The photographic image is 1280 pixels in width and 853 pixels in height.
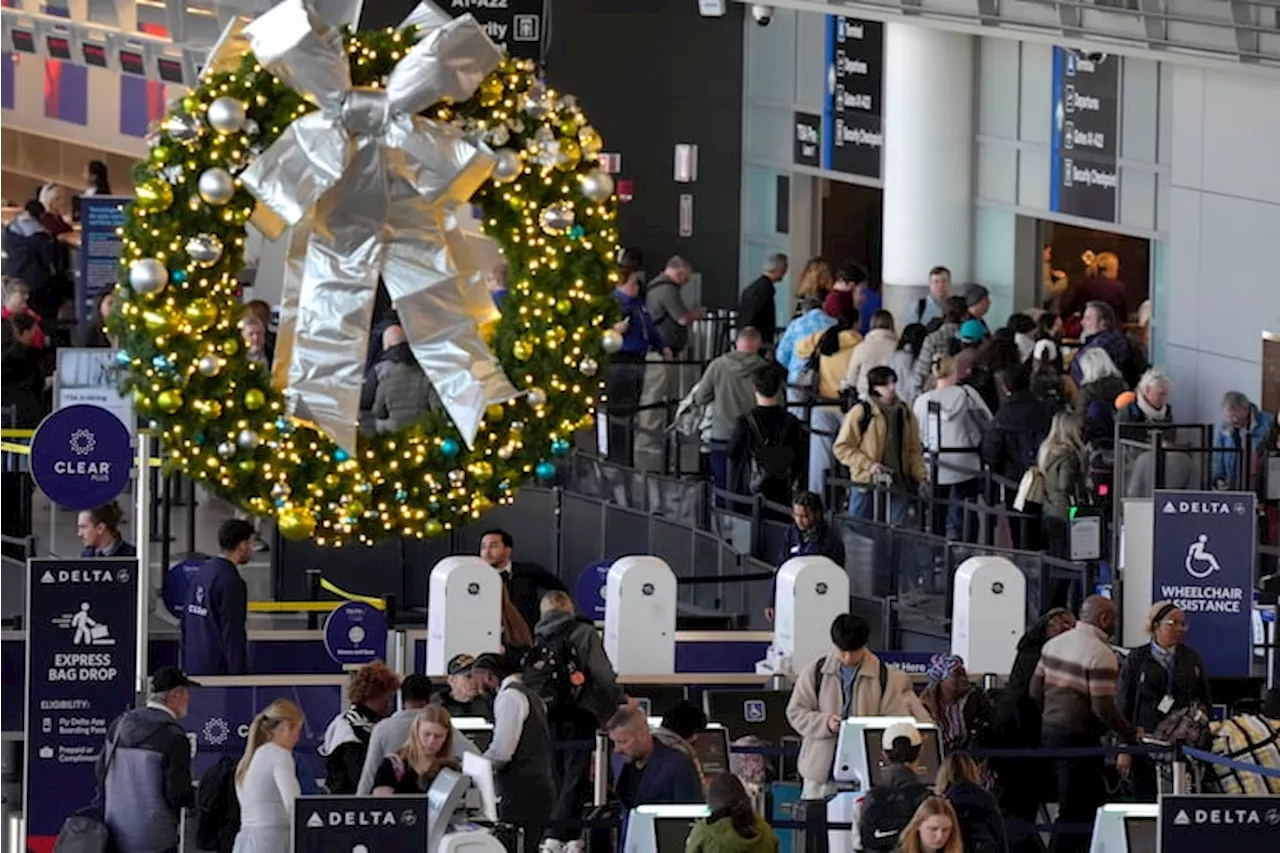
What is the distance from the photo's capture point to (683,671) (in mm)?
18703

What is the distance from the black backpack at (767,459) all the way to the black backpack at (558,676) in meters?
5.40

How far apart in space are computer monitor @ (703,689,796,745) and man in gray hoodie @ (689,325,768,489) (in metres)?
6.14

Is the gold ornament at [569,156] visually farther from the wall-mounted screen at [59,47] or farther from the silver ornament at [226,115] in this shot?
the wall-mounted screen at [59,47]

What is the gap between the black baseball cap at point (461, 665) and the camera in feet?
52.7

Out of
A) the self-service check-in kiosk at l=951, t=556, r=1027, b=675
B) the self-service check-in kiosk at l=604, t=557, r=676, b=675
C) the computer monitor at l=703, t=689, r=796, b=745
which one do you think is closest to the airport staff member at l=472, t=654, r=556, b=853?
the computer monitor at l=703, t=689, r=796, b=745

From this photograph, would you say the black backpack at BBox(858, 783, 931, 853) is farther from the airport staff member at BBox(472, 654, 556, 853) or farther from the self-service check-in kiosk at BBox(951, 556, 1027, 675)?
the self-service check-in kiosk at BBox(951, 556, 1027, 675)

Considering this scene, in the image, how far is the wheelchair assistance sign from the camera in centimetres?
1800

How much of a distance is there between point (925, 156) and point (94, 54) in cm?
754

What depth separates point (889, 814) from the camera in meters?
13.8

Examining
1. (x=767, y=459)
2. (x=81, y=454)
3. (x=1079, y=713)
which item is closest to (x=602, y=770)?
(x=1079, y=713)

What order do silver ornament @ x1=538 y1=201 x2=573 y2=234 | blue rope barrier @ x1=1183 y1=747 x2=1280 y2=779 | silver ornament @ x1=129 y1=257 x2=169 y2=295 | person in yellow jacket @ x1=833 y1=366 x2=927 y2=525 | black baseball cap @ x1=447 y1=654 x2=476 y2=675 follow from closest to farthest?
blue rope barrier @ x1=1183 y1=747 x2=1280 y2=779 < black baseball cap @ x1=447 y1=654 x2=476 y2=675 < silver ornament @ x1=129 y1=257 x2=169 y2=295 < silver ornament @ x1=538 y1=201 x2=573 y2=234 < person in yellow jacket @ x1=833 y1=366 x2=927 y2=525

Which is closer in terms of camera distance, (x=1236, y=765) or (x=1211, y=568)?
(x=1236, y=765)

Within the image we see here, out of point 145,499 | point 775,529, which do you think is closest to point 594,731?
point 145,499

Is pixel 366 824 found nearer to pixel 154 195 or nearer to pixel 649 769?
pixel 649 769
